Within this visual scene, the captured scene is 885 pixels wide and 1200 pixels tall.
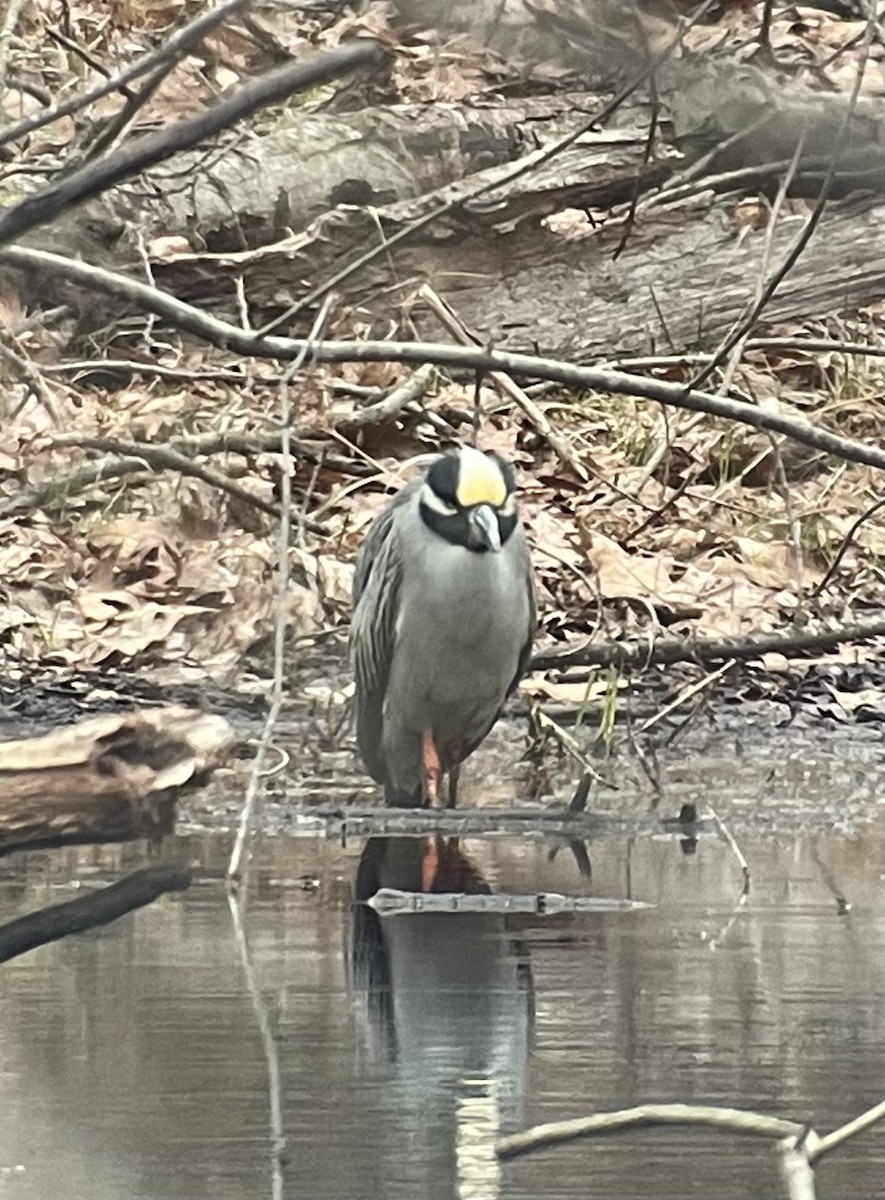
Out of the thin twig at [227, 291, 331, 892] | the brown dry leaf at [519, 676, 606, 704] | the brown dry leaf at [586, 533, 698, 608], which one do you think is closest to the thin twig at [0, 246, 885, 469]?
the thin twig at [227, 291, 331, 892]

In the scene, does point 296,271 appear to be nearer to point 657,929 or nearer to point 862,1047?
point 657,929

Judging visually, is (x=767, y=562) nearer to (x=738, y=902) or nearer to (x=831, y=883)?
(x=831, y=883)

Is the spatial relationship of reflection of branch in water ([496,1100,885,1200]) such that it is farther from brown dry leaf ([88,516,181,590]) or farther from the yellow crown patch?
brown dry leaf ([88,516,181,590])

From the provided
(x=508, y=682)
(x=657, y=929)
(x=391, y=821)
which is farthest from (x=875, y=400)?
(x=657, y=929)

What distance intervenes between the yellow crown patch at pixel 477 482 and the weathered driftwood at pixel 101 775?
1985mm

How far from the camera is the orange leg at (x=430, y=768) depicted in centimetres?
875

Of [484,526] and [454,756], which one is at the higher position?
[484,526]

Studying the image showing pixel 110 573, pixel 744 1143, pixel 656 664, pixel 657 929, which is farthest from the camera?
pixel 110 573

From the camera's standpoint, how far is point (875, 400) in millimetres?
12852

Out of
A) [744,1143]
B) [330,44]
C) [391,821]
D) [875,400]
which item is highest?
[330,44]

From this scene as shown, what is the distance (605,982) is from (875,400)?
7423mm

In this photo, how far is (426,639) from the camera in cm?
889

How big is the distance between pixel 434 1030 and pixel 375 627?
3.68 meters

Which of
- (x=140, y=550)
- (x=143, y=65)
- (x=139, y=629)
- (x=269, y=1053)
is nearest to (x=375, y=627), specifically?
(x=139, y=629)
